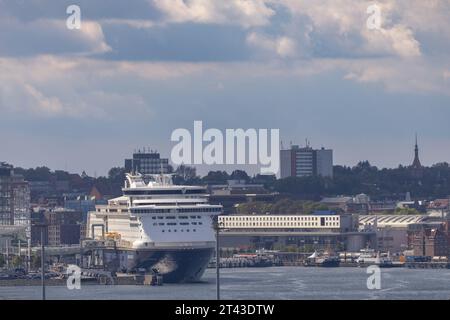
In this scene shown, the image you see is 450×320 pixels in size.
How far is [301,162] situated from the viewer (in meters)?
63.7

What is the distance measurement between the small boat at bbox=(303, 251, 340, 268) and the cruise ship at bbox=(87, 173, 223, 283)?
7470 millimetres

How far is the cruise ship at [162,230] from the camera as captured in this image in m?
30.9

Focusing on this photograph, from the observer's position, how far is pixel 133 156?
167 ft

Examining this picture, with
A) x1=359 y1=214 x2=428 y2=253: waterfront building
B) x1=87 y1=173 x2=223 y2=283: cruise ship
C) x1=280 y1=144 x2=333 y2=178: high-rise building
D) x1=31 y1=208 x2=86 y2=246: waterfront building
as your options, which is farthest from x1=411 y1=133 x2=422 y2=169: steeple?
x1=87 y1=173 x2=223 y2=283: cruise ship

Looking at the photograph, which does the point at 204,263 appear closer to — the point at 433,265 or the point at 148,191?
the point at 148,191

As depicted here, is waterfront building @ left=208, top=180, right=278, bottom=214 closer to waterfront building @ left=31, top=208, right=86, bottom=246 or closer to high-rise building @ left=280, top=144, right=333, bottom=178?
high-rise building @ left=280, top=144, right=333, bottom=178

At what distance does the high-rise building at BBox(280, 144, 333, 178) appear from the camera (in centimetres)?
6294

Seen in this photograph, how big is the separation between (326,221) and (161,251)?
20.9 m

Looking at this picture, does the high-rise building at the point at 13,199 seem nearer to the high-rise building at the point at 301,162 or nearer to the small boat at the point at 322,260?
the small boat at the point at 322,260

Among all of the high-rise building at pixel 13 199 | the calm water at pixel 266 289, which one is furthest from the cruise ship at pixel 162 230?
the high-rise building at pixel 13 199

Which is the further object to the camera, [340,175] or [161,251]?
[340,175]

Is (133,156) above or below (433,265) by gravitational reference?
above

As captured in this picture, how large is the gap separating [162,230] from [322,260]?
11.6m
